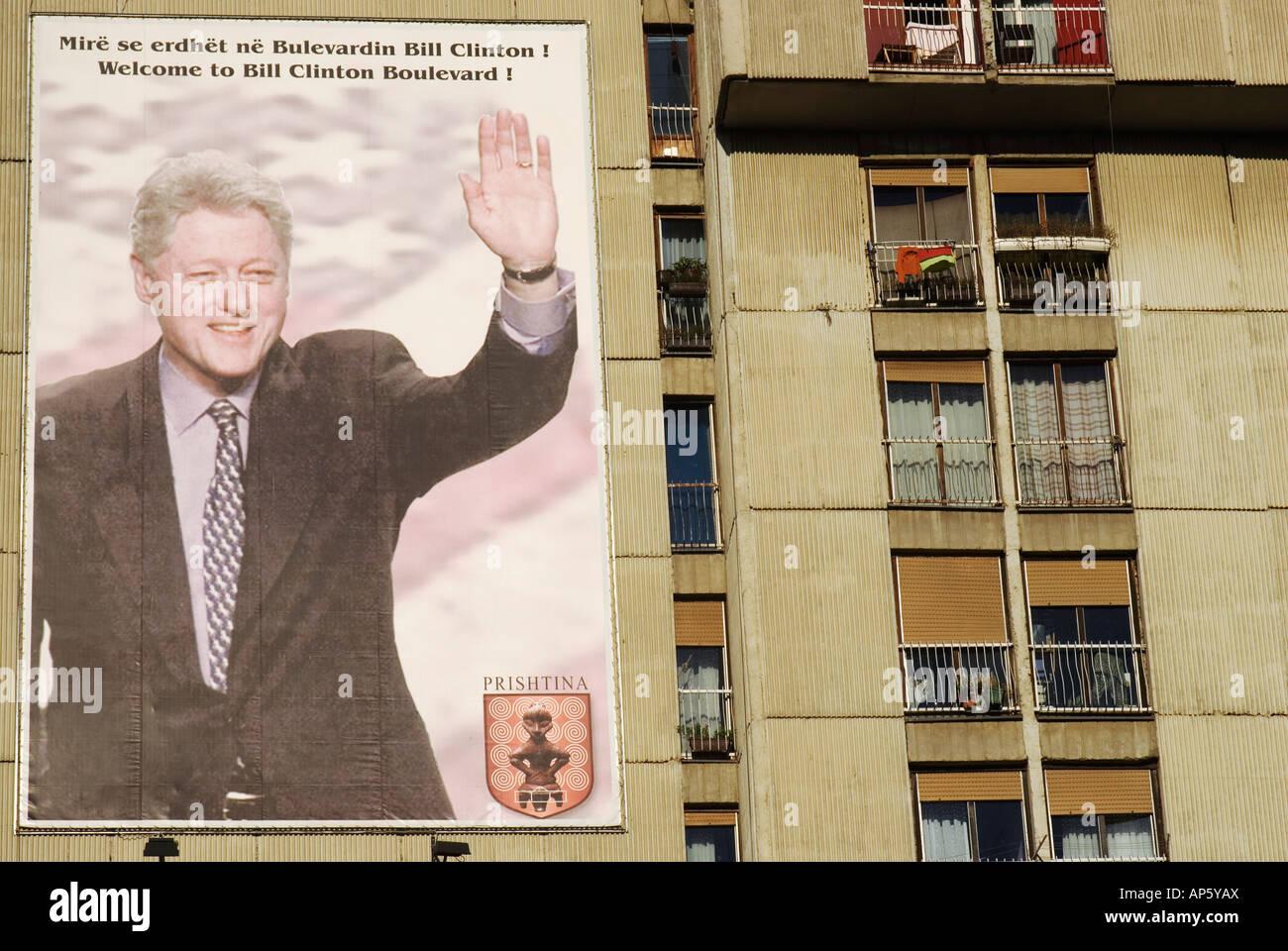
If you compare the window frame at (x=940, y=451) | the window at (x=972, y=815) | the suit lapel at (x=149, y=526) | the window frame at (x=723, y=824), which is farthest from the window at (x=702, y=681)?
the suit lapel at (x=149, y=526)

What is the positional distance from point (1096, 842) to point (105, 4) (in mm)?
21241

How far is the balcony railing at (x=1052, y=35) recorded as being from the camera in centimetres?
3522

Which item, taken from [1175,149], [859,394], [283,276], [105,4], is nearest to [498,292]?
[283,276]

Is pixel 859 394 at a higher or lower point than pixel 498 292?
lower

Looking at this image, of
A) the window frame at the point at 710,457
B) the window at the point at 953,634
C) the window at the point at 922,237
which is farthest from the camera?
the window at the point at 922,237

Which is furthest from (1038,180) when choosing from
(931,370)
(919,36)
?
(931,370)

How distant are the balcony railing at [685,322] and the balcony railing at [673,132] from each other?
2.62 metres

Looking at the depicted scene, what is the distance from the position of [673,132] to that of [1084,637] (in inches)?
438

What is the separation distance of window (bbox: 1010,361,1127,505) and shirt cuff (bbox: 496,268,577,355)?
7.48 meters

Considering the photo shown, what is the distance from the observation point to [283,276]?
112ft

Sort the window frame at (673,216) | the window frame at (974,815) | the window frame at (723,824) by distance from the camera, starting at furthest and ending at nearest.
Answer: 1. the window frame at (673,216)
2. the window frame at (723,824)
3. the window frame at (974,815)

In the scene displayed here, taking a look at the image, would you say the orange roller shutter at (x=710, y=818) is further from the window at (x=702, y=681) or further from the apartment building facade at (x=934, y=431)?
the window at (x=702, y=681)

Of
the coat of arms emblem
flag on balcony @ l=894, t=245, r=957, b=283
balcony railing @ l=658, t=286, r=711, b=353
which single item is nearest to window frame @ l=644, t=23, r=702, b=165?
balcony railing @ l=658, t=286, r=711, b=353
